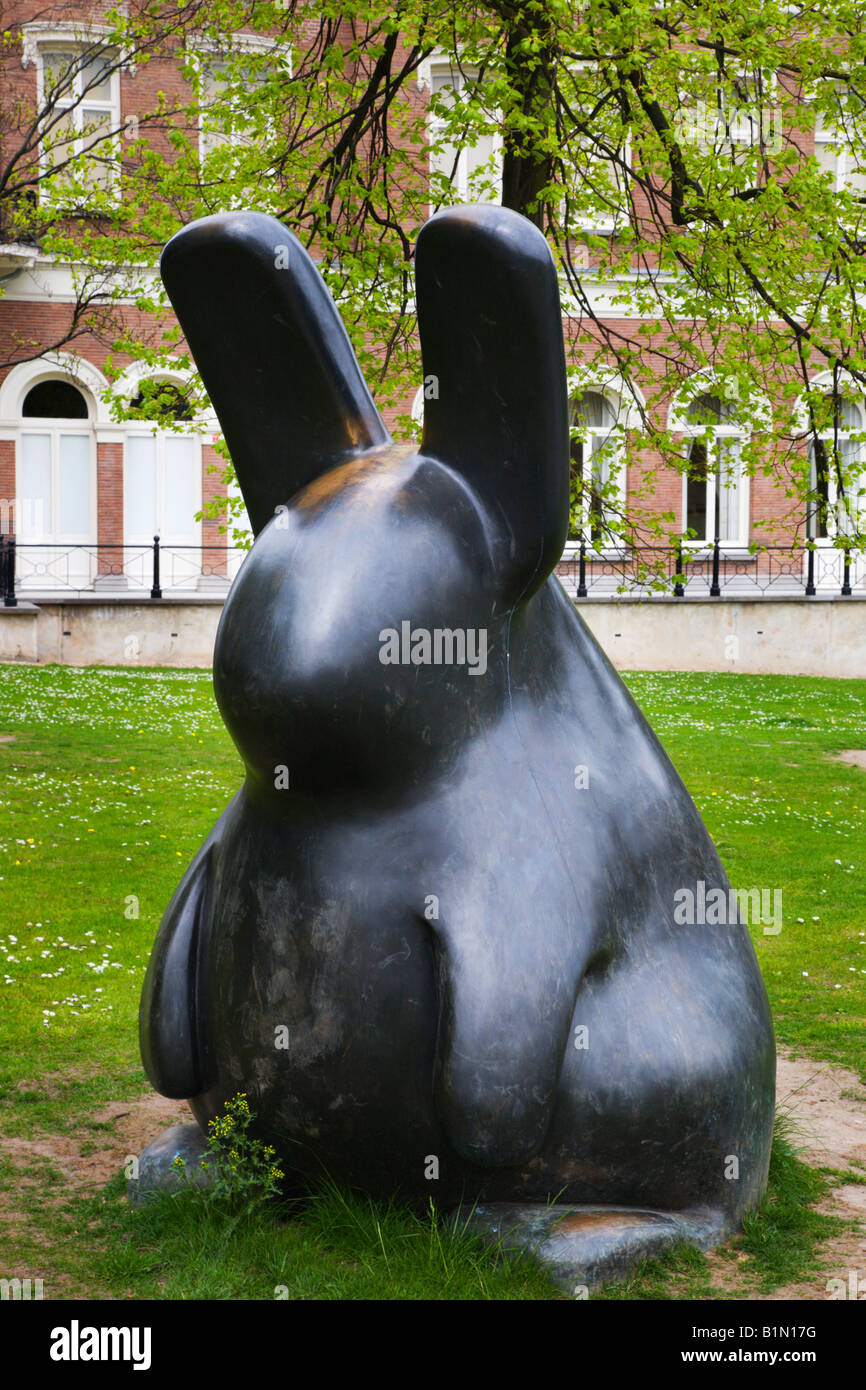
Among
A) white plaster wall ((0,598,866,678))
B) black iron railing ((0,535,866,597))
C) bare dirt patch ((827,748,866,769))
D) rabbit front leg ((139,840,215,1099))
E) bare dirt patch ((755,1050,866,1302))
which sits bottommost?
bare dirt patch ((755,1050,866,1302))

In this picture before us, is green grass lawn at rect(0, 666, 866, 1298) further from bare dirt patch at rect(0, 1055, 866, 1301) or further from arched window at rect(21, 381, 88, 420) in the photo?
arched window at rect(21, 381, 88, 420)

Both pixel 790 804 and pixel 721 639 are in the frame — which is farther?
pixel 721 639

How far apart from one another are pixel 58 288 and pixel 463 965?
72.5 feet

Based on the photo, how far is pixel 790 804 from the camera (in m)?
11.5

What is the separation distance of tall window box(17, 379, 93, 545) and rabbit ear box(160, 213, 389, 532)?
20685mm

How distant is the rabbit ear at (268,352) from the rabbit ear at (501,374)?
27 cm

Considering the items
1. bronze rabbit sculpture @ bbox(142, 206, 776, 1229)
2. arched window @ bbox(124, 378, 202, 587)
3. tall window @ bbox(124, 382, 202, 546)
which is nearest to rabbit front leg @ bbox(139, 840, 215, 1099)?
bronze rabbit sculpture @ bbox(142, 206, 776, 1229)

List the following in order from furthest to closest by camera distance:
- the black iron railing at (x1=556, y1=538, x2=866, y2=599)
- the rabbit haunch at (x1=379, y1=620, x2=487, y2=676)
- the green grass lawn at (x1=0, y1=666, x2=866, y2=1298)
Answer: the black iron railing at (x1=556, y1=538, x2=866, y2=599)
the green grass lawn at (x1=0, y1=666, x2=866, y2=1298)
the rabbit haunch at (x1=379, y1=620, x2=487, y2=676)

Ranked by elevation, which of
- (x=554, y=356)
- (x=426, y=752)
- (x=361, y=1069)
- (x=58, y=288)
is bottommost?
(x=361, y=1069)

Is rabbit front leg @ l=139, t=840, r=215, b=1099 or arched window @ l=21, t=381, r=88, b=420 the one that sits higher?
arched window @ l=21, t=381, r=88, b=420

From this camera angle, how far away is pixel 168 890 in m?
8.25

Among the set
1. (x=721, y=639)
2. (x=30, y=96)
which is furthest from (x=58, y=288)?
(x=721, y=639)

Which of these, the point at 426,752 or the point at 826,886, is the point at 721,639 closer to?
the point at 826,886

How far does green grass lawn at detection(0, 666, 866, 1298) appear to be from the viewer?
140 inches
